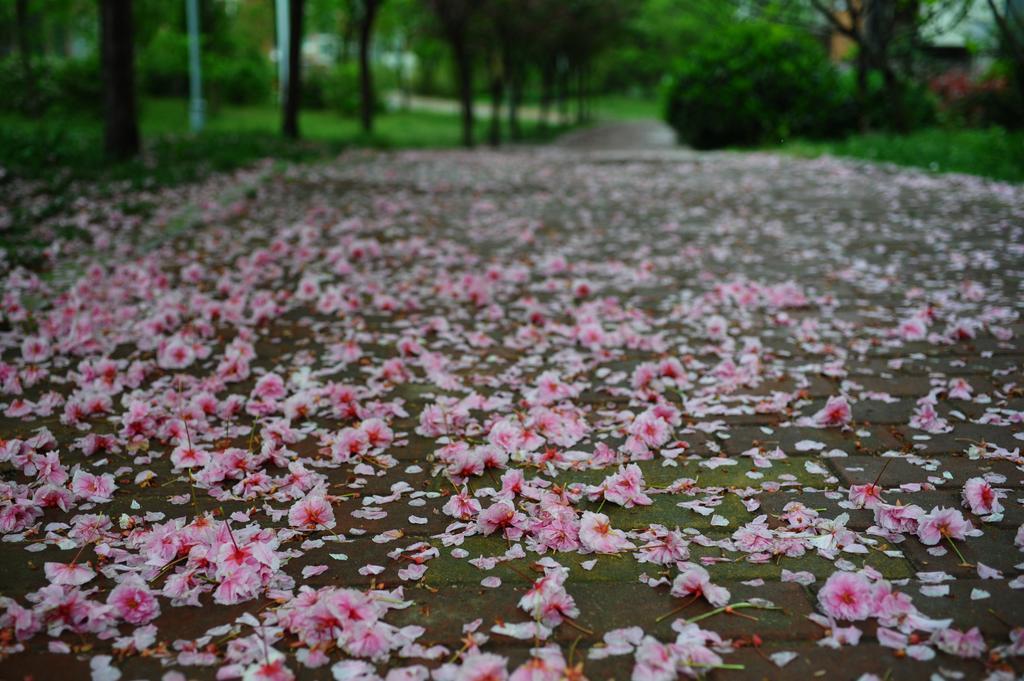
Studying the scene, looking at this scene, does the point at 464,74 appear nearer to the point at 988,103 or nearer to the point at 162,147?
the point at 162,147

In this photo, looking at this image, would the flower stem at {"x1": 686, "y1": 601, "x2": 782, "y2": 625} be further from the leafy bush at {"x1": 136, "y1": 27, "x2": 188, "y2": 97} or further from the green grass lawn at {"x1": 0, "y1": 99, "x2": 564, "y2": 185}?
the leafy bush at {"x1": 136, "y1": 27, "x2": 188, "y2": 97}

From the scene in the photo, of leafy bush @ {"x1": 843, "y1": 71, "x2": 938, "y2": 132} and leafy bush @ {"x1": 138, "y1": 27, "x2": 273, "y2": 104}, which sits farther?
leafy bush @ {"x1": 138, "y1": 27, "x2": 273, "y2": 104}

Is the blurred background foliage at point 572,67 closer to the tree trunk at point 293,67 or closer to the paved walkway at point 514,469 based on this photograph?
the tree trunk at point 293,67

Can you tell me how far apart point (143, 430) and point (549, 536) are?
5.20 feet

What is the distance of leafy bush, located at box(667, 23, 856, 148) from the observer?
52.5 feet

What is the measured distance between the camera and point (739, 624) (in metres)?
1.78

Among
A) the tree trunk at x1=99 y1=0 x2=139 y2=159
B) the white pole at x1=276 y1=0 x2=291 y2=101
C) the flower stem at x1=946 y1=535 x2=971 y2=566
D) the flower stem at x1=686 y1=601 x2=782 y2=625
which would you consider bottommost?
the flower stem at x1=686 y1=601 x2=782 y2=625

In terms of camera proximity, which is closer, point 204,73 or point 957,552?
point 957,552

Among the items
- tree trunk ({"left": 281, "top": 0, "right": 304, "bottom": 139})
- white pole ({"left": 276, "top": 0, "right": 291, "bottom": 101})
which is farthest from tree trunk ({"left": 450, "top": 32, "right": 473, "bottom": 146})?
white pole ({"left": 276, "top": 0, "right": 291, "bottom": 101})

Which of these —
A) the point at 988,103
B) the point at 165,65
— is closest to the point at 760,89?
the point at 988,103

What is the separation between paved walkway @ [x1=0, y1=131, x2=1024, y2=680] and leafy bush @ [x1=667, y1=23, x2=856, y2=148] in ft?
36.8

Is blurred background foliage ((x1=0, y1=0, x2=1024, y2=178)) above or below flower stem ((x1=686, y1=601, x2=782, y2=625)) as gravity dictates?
above

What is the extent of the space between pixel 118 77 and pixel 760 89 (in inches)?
471

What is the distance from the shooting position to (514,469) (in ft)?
8.26
